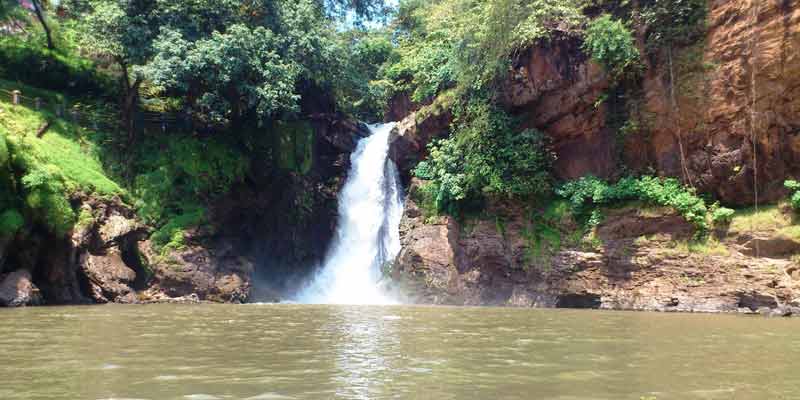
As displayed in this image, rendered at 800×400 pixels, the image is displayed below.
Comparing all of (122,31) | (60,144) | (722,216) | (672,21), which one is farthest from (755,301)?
(122,31)

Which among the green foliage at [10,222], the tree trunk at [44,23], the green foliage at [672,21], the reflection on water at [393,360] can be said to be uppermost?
the tree trunk at [44,23]

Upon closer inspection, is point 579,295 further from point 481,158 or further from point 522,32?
point 522,32

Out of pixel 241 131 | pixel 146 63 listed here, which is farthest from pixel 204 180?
pixel 146 63

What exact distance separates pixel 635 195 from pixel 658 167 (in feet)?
4.88

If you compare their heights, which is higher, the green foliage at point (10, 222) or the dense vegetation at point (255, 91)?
the dense vegetation at point (255, 91)

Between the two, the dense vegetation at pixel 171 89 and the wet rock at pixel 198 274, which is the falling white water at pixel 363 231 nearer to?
the dense vegetation at pixel 171 89

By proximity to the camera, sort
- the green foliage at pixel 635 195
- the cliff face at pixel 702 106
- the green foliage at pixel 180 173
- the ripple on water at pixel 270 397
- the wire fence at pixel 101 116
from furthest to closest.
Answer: the wire fence at pixel 101 116 → the green foliage at pixel 180 173 → the green foliage at pixel 635 195 → the cliff face at pixel 702 106 → the ripple on water at pixel 270 397

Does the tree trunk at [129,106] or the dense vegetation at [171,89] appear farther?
the tree trunk at [129,106]

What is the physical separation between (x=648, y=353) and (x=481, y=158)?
14163mm

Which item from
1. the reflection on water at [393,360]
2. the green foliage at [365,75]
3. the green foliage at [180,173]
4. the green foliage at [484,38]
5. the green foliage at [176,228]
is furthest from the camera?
the green foliage at [365,75]

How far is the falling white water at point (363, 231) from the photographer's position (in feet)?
83.5

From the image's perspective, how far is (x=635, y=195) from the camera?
19.2 m

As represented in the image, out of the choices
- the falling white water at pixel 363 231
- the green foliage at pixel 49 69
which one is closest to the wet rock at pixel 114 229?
the falling white water at pixel 363 231

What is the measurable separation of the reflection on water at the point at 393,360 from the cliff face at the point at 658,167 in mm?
5079
